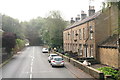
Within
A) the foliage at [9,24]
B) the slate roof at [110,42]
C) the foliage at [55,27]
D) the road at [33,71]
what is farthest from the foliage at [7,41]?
the foliage at [9,24]

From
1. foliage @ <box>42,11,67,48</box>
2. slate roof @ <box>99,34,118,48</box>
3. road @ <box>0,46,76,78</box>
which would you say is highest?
foliage @ <box>42,11,67,48</box>

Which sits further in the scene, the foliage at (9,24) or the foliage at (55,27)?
the foliage at (9,24)

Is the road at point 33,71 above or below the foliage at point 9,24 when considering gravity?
below

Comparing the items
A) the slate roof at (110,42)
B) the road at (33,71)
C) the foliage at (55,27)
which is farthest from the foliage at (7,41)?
the foliage at (55,27)

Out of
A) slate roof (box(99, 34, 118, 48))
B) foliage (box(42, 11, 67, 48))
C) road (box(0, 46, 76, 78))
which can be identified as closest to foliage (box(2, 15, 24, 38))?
foliage (box(42, 11, 67, 48))

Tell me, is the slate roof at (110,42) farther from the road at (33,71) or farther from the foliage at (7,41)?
the foliage at (7,41)

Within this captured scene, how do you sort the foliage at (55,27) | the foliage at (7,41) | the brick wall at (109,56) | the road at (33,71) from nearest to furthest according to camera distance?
1. the road at (33,71)
2. the brick wall at (109,56)
3. the foliage at (7,41)
4. the foliage at (55,27)

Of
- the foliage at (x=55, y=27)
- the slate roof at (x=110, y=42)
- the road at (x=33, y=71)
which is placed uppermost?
the foliage at (x=55, y=27)

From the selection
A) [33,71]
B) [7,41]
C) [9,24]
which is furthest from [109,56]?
[9,24]

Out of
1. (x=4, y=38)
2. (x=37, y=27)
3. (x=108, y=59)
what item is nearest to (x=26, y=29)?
(x=37, y=27)

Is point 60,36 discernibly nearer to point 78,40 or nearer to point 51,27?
point 51,27

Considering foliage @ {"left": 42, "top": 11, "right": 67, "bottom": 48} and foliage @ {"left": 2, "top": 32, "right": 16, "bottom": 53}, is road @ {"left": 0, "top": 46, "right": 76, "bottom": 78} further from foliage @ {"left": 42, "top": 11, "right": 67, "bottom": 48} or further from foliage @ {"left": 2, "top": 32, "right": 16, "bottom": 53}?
foliage @ {"left": 42, "top": 11, "right": 67, "bottom": 48}

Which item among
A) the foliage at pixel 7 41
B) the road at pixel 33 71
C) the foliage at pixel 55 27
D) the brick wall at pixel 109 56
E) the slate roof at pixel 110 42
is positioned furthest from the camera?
the foliage at pixel 55 27

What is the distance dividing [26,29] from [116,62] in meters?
97.2
